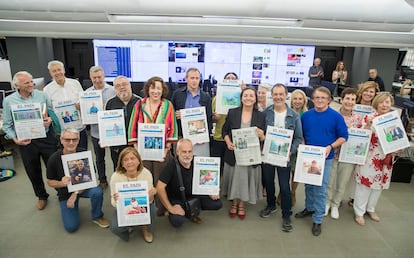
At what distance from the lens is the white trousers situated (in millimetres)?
2852

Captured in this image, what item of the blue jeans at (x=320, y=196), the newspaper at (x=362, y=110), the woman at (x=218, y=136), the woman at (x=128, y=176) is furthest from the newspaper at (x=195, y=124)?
the newspaper at (x=362, y=110)

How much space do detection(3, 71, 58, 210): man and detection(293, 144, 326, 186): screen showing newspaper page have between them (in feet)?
7.96

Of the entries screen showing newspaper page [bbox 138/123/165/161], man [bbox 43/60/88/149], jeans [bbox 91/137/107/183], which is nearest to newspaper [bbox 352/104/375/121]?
screen showing newspaper page [bbox 138/123/165/161]

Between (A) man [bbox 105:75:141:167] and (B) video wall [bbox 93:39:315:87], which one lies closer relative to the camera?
(A) man [bbox 105:75:141:167]

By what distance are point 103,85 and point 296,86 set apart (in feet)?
14.9

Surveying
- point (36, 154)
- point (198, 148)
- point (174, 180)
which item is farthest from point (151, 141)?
point (36, 154)

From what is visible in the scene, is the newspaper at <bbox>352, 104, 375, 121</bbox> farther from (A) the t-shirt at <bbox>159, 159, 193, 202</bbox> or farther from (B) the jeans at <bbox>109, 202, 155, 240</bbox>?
(B) the jeans at <bbox>109, 202, 155, 240</bbox>

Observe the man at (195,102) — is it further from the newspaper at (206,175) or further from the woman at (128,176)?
the woman at (128,176)

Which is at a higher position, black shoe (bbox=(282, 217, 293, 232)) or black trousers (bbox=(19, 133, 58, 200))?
black trousers (bbox=(19, 133, 58, 200))

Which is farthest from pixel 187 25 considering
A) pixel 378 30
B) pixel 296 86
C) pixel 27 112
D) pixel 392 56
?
pixel 392 56

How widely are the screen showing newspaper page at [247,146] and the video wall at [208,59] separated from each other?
3.84 m

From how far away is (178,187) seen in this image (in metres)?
2.54

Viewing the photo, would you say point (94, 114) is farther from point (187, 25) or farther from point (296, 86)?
point (296, 86)

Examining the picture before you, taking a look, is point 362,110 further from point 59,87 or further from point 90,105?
point 59,87
